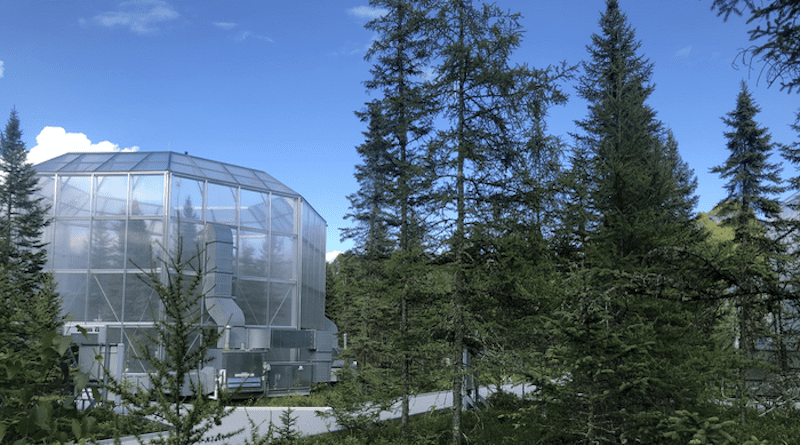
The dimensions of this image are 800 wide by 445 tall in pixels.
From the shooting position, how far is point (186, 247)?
85.5 ft

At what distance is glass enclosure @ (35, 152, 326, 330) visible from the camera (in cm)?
2497

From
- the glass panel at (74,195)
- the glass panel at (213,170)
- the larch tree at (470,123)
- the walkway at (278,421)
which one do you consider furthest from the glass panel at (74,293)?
the larch tree at (470,123)

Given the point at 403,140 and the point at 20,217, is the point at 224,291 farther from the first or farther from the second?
the point at 403,140

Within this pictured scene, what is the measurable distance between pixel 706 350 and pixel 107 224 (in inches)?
948

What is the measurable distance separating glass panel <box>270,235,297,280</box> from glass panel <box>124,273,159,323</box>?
19.6ft

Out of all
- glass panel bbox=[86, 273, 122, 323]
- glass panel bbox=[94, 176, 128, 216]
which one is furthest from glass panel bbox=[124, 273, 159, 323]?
glass panel bbox=[94, 176, 128, 216]

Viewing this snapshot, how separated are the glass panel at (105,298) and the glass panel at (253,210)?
239 inches

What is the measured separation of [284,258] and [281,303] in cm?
227

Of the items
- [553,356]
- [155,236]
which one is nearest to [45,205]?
[155,236]

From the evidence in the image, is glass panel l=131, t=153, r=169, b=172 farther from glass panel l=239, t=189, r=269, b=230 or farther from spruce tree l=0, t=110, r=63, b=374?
spruce tree l=0, t=110, r=63, b=374

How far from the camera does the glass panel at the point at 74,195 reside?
86.2 feet

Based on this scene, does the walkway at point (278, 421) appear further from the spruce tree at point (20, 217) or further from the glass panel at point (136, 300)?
the spruce tree at point (20, 217)

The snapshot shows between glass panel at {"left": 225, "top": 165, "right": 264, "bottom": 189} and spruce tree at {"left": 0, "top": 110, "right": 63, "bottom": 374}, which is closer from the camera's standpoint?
spruce tree at {"left": 0, "top": 110, "right": 63, "bottom": 374}

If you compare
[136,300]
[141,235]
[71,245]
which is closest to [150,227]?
[141,235]
